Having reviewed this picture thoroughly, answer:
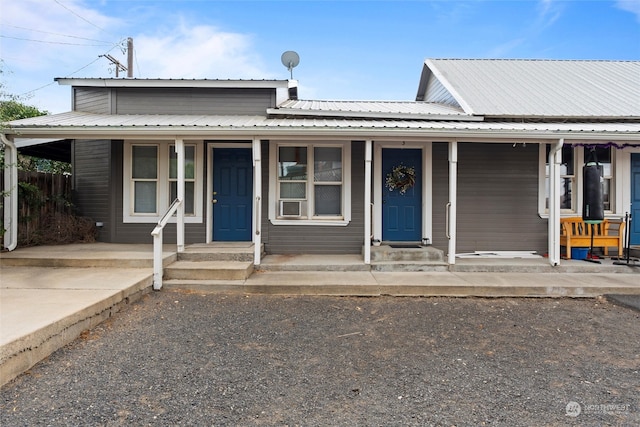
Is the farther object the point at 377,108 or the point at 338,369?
the point at 377,108

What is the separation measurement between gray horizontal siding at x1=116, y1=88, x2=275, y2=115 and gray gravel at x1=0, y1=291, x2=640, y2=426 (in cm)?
491

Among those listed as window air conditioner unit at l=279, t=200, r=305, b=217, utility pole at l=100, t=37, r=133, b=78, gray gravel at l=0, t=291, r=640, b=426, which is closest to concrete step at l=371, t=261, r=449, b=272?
gray gravel at l=0, t=291, r=640, b=426

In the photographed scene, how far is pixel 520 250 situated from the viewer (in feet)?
24.0

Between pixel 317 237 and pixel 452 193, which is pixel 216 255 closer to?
pixel 317 237

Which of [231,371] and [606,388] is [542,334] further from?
[231,371]

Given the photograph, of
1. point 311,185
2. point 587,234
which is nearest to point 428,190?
point 311,185

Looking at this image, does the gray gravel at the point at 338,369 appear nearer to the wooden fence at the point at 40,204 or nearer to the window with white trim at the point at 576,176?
the window with white trim at the point at 576,176

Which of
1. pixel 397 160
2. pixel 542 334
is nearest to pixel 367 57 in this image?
pixel 397 160

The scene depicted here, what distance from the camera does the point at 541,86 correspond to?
9258 millimetres

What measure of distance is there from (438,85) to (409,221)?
5071 mm

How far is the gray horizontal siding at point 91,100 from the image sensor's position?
804cm

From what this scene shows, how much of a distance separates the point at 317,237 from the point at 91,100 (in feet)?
20.4

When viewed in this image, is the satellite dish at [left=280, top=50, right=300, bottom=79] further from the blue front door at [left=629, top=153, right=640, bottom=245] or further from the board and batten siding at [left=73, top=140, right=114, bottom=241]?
the blue front door at [left=629, top=153, right=640, bottom=245]

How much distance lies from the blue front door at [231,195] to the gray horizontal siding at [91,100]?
3.01 meters
